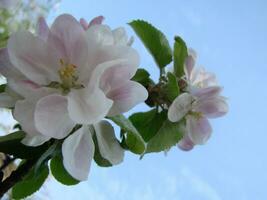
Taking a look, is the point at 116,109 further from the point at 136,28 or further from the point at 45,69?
the point at 136,28

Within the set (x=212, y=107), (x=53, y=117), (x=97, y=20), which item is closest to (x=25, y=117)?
(x=53, y=117)

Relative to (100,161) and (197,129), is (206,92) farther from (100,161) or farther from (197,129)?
(100,161)

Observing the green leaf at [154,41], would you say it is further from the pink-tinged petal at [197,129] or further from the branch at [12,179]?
the branch at [12,179]

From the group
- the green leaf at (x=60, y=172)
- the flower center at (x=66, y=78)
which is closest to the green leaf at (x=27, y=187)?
the green leaf at (x=60, y=172)

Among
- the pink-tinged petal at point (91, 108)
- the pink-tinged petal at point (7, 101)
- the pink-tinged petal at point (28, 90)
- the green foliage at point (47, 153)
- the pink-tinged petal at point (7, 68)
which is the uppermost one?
the pink-tinged petal at point (7, 68)

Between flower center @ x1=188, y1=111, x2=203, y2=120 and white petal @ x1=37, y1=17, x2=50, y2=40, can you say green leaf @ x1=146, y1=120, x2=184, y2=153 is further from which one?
white petal @ x1=37, y1=17, x2=50, y2=40

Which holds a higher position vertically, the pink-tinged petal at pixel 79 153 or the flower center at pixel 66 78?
the flower center at pixel 66 78

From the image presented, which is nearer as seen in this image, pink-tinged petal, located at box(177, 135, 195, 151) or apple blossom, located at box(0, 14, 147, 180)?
apple blossom, located at box(0, 14, 147, 180)

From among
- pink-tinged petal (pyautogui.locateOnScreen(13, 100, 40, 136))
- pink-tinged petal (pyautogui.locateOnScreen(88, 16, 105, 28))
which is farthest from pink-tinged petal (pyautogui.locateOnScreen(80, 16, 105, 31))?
pink-tinged petal (pyautogui.locateOnScreen(13, 100, 40, 136))
